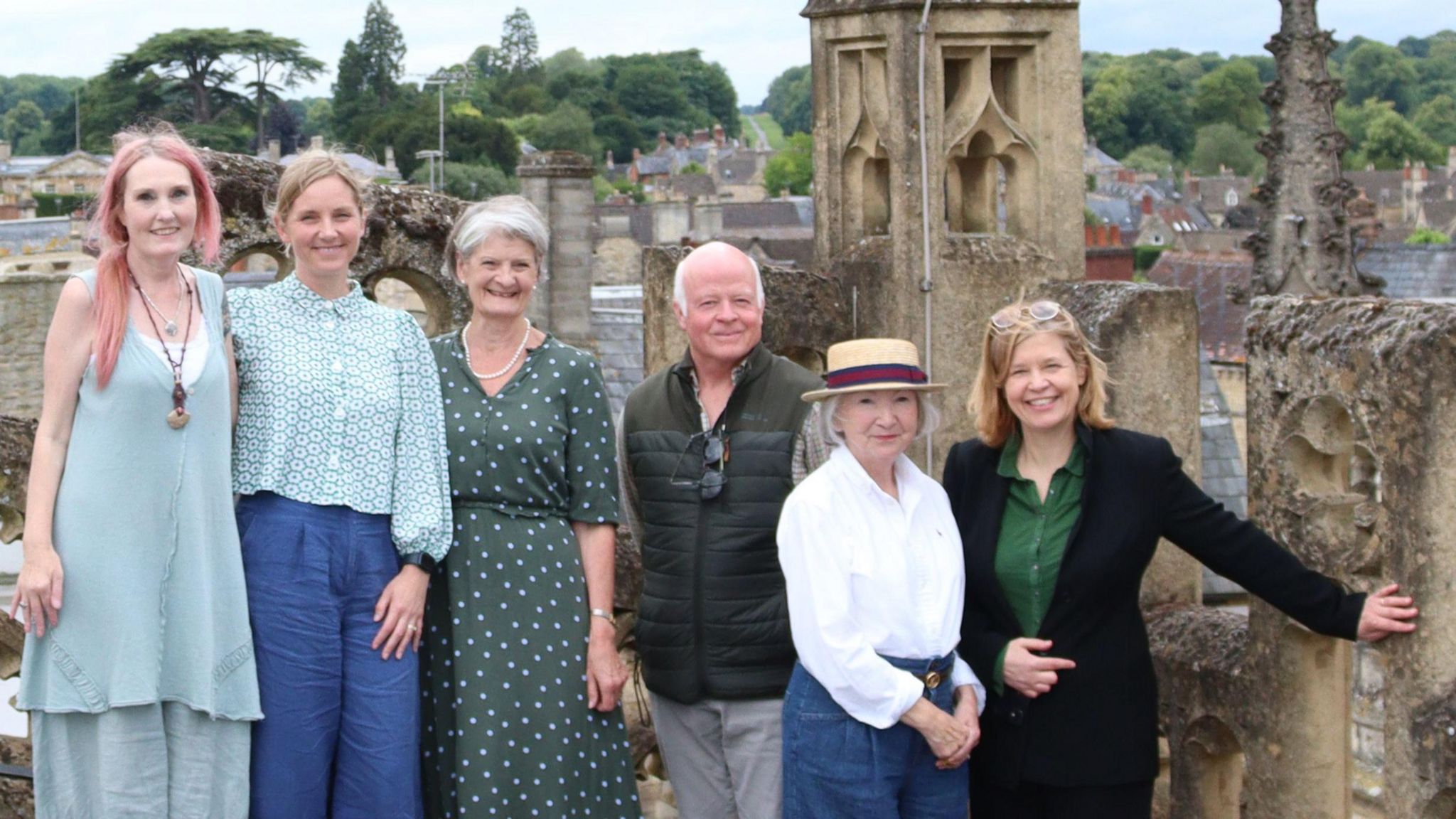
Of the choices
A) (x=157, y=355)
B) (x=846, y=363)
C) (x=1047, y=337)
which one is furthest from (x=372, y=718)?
(x=1047, y=337)

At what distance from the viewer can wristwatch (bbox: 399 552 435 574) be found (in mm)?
4617

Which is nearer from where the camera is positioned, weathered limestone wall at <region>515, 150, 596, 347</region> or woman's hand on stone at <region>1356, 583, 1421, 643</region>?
woman's hand on stone at <region>1356, 583, 1421, 643</region>

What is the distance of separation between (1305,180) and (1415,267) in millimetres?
33635

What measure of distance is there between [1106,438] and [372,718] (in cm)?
180

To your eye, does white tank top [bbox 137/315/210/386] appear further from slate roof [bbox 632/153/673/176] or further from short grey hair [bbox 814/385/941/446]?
slate roof [bbox 632/153/673/176]

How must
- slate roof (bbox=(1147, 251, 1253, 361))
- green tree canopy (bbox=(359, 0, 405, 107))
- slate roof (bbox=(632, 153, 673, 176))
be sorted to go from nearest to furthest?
slate roof (bbox=(1147, 251, 1253, 361)) → green tree canopy (bbox=(359, 0, 405, 107)) → slate roof (bbox=(632, 153, 673, 176))

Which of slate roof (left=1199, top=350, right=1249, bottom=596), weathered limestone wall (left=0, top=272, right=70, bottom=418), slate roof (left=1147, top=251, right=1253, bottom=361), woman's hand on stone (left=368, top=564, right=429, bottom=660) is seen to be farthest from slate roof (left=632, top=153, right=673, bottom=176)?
woman's hand on stone (left=368, top=564, right=429, bottom=660)

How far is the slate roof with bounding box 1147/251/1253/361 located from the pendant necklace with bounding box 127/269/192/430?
27.7 m

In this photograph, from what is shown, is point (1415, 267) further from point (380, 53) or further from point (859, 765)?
point (380, 53)

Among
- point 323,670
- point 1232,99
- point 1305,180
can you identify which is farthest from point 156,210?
point 1232,99

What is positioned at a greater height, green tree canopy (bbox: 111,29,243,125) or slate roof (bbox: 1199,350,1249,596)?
green tree canopy (bbox: 111,29,243,125)

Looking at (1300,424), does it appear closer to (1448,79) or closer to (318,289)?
(318,289)

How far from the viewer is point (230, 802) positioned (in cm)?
443

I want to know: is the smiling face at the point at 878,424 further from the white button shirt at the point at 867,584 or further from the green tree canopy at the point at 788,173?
the green tree canopy at the point at 788,173
